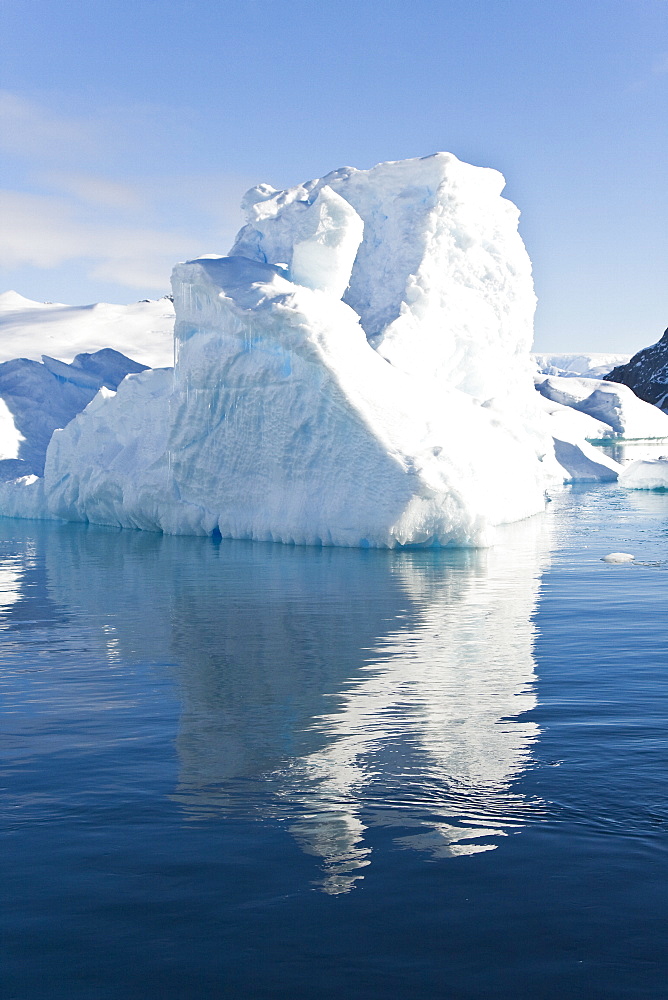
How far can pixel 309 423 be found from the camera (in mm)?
16328

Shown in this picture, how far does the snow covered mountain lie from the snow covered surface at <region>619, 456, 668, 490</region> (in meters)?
89.8

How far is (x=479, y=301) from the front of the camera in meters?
27.7

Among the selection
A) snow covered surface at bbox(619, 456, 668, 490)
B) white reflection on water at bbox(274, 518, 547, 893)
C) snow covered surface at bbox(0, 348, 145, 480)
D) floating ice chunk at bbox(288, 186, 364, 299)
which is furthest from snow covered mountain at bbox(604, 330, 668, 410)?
white reflection on water at bbox(274, 518, 547, 893)

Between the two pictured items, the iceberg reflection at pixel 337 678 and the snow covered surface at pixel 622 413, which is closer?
the iceberg reflection at pixel 337 678

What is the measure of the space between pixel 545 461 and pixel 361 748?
24892 millimetres

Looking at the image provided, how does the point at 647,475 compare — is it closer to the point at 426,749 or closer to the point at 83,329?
the point at 426,749

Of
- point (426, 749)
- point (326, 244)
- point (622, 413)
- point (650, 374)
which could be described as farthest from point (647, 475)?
point (650, 374)

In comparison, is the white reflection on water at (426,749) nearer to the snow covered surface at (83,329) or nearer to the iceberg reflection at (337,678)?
the iceberg reflection at (337,678)

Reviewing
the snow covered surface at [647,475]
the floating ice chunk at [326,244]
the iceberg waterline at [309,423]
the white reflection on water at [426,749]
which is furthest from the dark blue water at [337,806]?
the snow covered surface at [647,475]

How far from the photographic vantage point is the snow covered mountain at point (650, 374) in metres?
118

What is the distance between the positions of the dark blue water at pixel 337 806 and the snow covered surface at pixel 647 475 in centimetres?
1884

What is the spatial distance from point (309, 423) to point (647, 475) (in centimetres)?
1502

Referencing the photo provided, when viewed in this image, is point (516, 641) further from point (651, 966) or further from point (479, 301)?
point (479, 301)

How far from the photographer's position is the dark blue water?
11.1 feet
